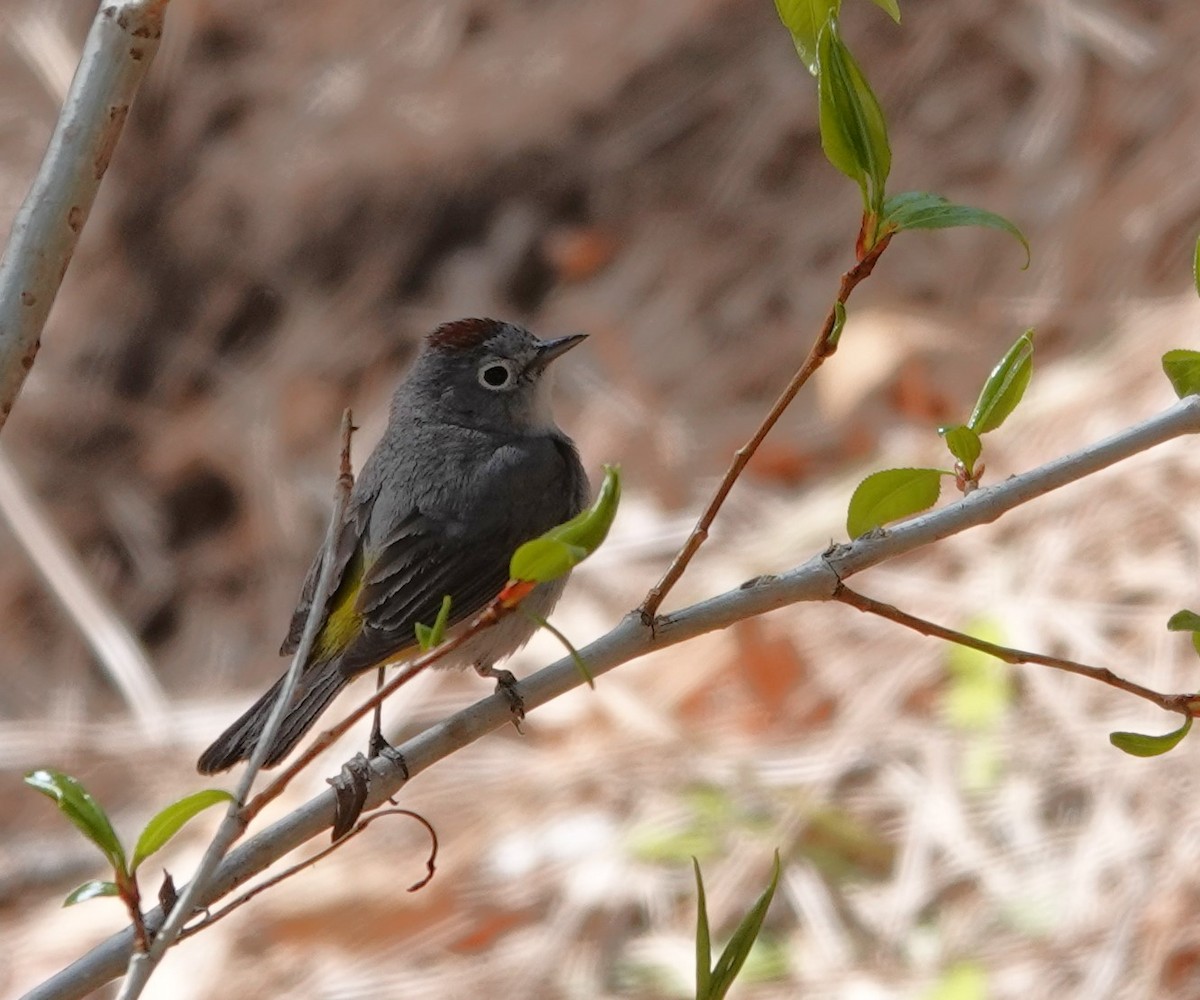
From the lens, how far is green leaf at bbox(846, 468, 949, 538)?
1.50 metres

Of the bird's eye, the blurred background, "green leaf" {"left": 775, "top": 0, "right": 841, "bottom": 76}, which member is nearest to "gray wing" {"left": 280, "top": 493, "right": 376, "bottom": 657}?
the bird's eye

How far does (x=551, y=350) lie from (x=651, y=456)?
2619 mm

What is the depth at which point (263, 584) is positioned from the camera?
5.95 m

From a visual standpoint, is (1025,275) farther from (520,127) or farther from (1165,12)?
(520,127)

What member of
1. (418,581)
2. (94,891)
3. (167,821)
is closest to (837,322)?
(167,821)

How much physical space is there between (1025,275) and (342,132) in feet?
9.29

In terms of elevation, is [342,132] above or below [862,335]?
above

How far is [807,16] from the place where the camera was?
140cm

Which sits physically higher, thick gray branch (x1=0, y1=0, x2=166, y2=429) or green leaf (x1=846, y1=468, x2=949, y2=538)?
thick gray branch (x1=0, y1=0, x2=166, y2=429)

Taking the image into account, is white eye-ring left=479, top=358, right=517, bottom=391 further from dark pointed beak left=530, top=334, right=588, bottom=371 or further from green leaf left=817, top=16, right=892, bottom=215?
green leaf left=817, top=16, right=892, bottom=215

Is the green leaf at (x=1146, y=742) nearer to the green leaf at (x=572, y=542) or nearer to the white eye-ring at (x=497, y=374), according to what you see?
the green leaf at (x=572, y=542)

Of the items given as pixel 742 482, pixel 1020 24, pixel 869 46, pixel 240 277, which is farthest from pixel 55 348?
pixel 1020 24

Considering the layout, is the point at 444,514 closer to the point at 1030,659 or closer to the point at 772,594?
the point at 772,594

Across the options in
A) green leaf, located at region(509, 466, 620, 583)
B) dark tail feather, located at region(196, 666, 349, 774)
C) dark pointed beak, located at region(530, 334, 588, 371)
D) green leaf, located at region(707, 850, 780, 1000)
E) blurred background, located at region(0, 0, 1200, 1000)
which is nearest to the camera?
green leaf, located at region(509, 466, 620, 583)
